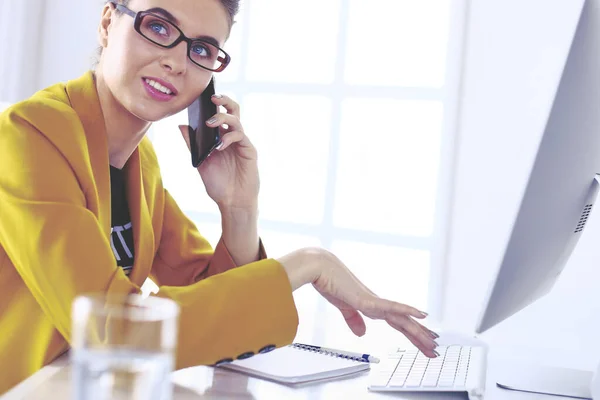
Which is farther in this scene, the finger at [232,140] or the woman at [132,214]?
the finger at [232,140]

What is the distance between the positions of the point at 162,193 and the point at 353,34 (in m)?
1.82

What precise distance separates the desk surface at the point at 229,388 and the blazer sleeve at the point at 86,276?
4 cm

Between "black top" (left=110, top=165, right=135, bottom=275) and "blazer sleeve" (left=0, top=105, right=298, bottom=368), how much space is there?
239mm

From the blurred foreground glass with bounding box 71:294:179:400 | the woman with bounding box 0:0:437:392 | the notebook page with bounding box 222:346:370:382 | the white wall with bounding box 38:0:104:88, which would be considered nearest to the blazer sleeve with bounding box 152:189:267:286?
the woman with bounding box 0:0:437:392

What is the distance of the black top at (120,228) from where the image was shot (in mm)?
1244

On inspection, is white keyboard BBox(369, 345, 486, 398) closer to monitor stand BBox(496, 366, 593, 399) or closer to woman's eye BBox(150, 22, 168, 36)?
monitor stand BBox(496, 366, 593, 399)

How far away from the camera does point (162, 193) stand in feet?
4.83

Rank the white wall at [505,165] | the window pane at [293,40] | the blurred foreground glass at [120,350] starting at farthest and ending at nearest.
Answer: the window pane at [293,40] < the white wall at [505,165] < the blurred foreground glass at [120,350]

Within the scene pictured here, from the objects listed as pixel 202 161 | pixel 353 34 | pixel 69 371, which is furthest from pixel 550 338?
pixel 69 371

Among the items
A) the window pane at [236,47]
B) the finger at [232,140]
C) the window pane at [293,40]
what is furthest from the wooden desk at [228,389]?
the window pane at [236,47]

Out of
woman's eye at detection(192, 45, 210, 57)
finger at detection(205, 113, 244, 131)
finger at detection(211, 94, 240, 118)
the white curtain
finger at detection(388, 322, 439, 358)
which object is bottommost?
finger at detection(388, 322, 439, 358)

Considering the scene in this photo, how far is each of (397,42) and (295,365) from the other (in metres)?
2.21

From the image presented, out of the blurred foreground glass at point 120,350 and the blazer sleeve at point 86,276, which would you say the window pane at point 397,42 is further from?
the blurred foreground glass at point 120,350

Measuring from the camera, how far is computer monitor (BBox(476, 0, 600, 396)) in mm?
822
